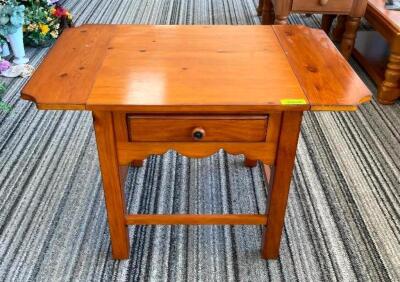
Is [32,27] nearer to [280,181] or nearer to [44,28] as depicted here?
[44,28]

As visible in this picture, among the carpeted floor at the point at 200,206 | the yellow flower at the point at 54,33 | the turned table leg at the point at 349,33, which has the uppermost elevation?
the turned table leg at the point at 349,33

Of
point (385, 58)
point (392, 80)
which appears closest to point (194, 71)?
point (392, 80)

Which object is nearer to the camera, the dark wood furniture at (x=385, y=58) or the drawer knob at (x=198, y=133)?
the drawer knob at (x=198, y=133)

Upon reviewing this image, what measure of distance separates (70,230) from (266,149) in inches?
30.9

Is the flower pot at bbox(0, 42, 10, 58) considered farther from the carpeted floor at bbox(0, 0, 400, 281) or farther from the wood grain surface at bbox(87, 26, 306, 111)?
the wood grain surface at bbox(87, 26, 306, 111)

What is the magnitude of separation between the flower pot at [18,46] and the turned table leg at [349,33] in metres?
1.98

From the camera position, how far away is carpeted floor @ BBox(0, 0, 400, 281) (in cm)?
128

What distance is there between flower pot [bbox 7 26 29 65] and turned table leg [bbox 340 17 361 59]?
1981 millimetres

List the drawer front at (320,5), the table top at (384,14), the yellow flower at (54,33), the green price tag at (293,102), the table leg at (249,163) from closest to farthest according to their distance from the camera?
the green price tag at (293,102) → the table leg at (249,163) → the table top at (384,14) → the drawer front at (320,5) → the yellow flower at (54,33)

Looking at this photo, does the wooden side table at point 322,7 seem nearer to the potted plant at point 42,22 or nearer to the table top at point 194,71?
the table top at point 194,71

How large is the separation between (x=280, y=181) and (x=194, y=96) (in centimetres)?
37

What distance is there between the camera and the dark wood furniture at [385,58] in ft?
6.62

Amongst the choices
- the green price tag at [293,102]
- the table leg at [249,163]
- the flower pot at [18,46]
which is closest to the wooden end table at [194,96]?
the green price tag at [293,102]

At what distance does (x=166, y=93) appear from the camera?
978mm
